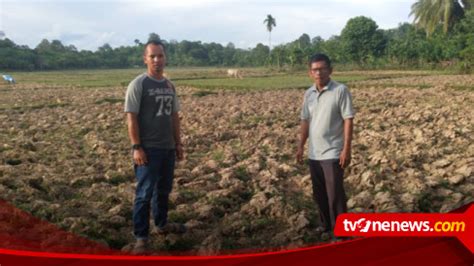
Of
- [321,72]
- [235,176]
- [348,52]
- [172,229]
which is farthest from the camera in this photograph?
[348,52]

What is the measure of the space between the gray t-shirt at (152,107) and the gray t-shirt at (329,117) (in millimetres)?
1036

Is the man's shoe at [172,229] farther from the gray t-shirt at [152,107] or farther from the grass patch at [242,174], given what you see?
the grass patch at [242,174]

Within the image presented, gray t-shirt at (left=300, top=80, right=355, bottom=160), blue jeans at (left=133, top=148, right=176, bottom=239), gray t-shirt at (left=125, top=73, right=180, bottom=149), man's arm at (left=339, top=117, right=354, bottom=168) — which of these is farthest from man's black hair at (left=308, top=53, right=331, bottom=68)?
blue jeans at (left=133, top=148, right=176, bottom=239)

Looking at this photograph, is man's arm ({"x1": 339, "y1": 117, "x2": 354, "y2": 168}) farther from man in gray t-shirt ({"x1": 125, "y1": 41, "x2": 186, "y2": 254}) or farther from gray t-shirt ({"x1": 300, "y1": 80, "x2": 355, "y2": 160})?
man in gray t-shirt ({"x1": 125, "y1": 41, "x2": 186, "y2": 254})

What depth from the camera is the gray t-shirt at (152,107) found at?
3221 millimetres

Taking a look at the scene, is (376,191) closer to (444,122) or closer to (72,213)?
(72,213)

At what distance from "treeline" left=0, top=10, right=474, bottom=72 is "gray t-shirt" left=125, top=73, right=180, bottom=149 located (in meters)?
15.7

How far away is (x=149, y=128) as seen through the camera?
132 inches

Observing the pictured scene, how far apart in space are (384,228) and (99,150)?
16.6 ft

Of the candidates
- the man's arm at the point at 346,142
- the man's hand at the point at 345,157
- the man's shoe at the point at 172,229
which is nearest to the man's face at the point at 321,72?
the man's arm at the point at 346,142

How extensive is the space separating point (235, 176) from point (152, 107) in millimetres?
2222

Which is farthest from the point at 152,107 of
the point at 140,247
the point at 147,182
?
the point at 140,247

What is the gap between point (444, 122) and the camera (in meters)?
8.41

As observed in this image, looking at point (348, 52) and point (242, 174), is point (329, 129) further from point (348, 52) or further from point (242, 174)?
point (348, 52)
